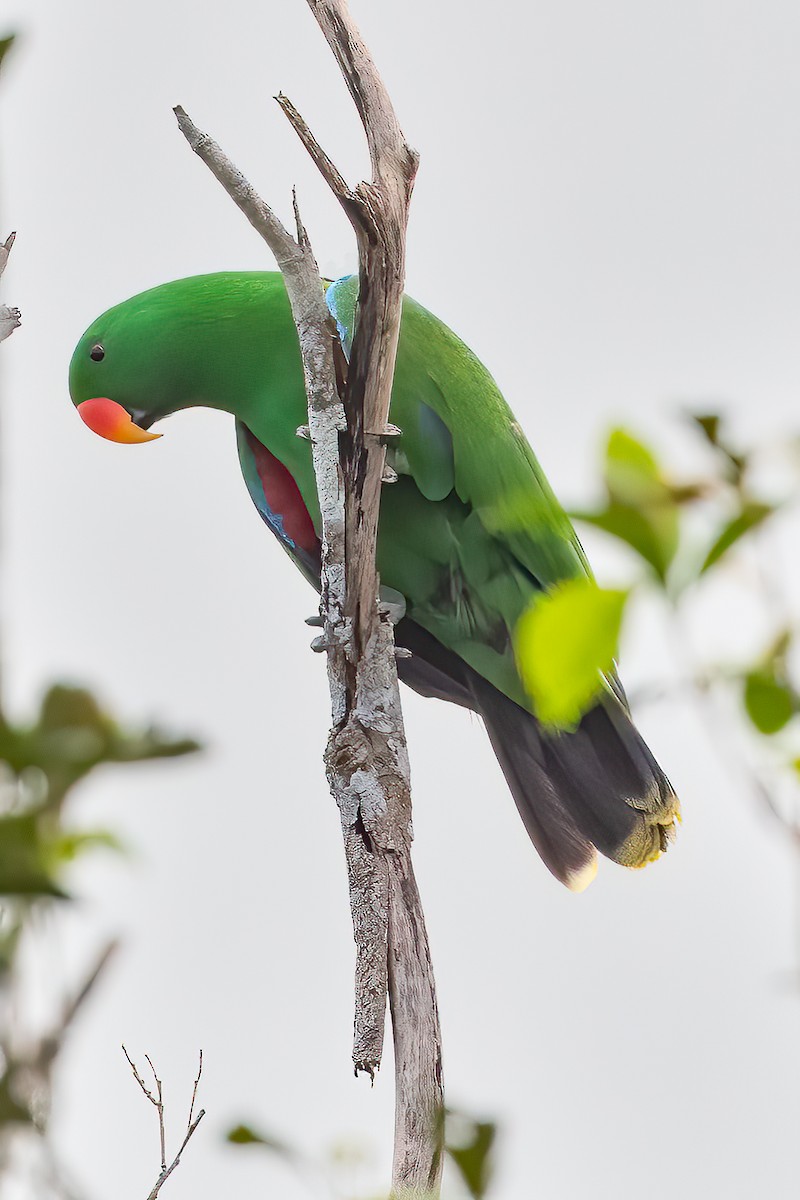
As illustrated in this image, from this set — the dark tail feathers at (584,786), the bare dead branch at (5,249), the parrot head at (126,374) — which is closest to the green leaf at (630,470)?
the bare dead branch at (5,249)

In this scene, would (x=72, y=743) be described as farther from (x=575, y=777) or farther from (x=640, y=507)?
(x=575, y=777)

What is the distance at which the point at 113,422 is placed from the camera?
2322 millimetres

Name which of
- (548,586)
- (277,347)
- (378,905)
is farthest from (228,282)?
(378,905)

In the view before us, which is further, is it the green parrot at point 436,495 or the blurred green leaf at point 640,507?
the green parrot at point 436,495

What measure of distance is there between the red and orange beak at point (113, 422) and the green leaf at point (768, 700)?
Result: 2010 millimetres

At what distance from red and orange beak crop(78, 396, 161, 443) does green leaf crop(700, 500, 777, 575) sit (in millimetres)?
2010

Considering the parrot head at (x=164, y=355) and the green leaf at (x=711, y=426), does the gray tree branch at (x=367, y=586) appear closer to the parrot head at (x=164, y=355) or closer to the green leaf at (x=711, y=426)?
the parrot head at (x=164, y=355)

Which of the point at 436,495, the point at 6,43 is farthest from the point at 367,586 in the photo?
the point at 6,43

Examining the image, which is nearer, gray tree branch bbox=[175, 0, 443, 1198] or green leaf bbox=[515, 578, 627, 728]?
green leaf bbox=[515, 578, 627, 728]

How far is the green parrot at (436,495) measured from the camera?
6.89 ft

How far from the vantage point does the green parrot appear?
2.10 m

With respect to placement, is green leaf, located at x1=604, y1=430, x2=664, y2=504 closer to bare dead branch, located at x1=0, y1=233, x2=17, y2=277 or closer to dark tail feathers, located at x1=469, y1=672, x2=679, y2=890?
bare dead branch, located at x1=0, y1=233, x2=17, y2=277

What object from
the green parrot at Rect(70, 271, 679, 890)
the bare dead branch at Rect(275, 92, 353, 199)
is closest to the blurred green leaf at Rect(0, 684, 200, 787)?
the bare dead branch at Rect(275, 92, 353, 199)

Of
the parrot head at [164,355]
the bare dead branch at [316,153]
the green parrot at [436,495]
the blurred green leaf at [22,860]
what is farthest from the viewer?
the parrot head at [164,355]
